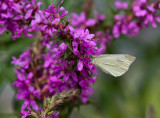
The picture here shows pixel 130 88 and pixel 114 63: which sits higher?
pixel 114 63

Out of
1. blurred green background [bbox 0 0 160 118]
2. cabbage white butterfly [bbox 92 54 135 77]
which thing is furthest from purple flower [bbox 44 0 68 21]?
blurred green background [bbox 0 0 160 118]

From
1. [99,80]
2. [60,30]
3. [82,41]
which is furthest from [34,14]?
[99,80]

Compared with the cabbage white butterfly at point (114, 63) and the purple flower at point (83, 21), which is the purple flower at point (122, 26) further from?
the cabbage white butterfly at point (114, 63)

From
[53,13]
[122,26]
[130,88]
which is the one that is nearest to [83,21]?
[122,26]

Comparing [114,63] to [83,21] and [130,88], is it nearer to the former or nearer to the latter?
[83,21]

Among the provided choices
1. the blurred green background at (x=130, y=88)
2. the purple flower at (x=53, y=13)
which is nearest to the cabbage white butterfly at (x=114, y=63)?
the purple flower at (x=53, y=13)

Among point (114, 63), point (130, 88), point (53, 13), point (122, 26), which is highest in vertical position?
point (53, 13)

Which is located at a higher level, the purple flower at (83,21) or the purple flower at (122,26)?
the purple flower at (83,21)

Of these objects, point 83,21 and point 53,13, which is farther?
point 83,21

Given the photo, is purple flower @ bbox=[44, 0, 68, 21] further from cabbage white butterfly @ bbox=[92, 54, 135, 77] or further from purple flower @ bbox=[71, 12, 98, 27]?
purple flower @ bbox=[71, 12, 98, 27]
